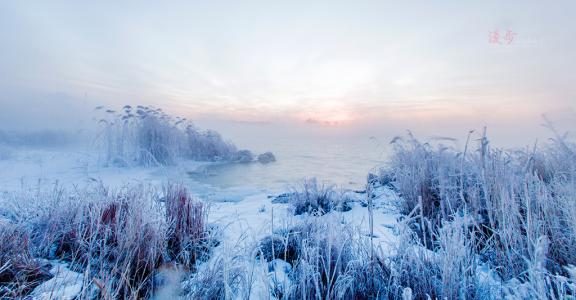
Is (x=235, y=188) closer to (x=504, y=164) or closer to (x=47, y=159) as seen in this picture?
(x=504, y=164)

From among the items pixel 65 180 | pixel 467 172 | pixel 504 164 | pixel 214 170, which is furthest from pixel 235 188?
pixel 504 164

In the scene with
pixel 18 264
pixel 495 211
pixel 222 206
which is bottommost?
pixel 222 206

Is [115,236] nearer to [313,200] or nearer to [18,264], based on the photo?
[18,264]

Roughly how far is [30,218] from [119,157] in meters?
6.65

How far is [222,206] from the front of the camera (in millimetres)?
4375

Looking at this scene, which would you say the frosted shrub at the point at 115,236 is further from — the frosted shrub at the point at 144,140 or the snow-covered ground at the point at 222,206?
the frosted shrub at the point at 144,140

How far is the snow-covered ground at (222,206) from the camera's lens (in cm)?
196

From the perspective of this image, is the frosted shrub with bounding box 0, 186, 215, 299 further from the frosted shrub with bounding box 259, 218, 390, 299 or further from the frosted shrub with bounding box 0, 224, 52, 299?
the frosted shrub with bounding box 259, 218, 390, 299

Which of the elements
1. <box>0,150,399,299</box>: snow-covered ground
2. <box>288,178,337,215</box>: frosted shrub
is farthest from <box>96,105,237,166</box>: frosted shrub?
<box>288,178,337,215</box>: frosted shrub

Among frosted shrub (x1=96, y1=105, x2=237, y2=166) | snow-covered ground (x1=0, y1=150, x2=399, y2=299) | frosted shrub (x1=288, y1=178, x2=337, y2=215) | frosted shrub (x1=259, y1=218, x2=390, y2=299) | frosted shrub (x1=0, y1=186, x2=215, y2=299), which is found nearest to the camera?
frosted shrub (x1=259, y1=218, x2=390, y2=299)

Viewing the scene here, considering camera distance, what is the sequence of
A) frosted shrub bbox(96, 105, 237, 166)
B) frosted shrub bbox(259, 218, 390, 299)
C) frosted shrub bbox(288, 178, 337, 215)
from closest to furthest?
frosted shrub bbox(259, 218, 390, 299) < frosted shrub bbox(288, 178, 337, 215) < frosted shrub bbox(96, 105, 237, 166)

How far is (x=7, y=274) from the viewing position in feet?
5.54

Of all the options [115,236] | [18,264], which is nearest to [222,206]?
[115,236]

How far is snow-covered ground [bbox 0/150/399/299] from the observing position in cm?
196
